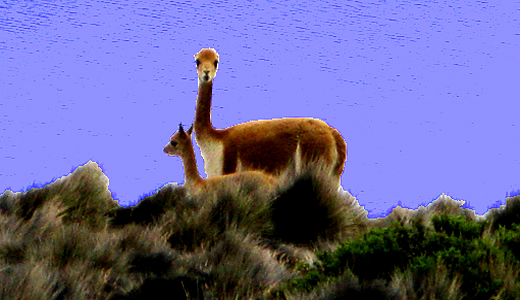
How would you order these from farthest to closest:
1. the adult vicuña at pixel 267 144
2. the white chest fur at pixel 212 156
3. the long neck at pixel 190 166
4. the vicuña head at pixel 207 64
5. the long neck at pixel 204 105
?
the long neck at pixel 204 105
the vicuña head at pixel 207 64
the white chest fur at pixel 212 156
the adult vicuña at pixel 267 144
the long neck at pixel 190 166

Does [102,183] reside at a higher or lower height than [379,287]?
lower

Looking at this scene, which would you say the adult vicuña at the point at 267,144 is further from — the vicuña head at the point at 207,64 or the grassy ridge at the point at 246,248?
the grassy ridge at the point at 246,248

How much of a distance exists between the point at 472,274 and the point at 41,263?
360cm

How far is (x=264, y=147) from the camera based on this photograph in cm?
1122

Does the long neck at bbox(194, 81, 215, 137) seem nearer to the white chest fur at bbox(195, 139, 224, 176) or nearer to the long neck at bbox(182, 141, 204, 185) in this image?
the white chest fur at bbox(195, 139, 224, 176)

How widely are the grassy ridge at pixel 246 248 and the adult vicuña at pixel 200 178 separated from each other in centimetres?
19

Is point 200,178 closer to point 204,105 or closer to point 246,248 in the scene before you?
point 204,105

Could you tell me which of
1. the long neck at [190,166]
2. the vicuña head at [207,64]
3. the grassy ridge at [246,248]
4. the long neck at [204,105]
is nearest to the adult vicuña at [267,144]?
the vicuña head at [207,64]

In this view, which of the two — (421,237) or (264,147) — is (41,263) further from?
(264,147)

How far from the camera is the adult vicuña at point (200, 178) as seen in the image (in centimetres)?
959

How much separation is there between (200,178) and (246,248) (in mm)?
3548

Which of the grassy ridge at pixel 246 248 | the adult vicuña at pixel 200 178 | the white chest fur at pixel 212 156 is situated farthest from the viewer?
the white chest fur at pixel 212 156

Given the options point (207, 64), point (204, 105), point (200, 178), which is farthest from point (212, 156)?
point (207, 64)

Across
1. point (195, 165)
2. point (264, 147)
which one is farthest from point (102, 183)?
point (264, 147)
